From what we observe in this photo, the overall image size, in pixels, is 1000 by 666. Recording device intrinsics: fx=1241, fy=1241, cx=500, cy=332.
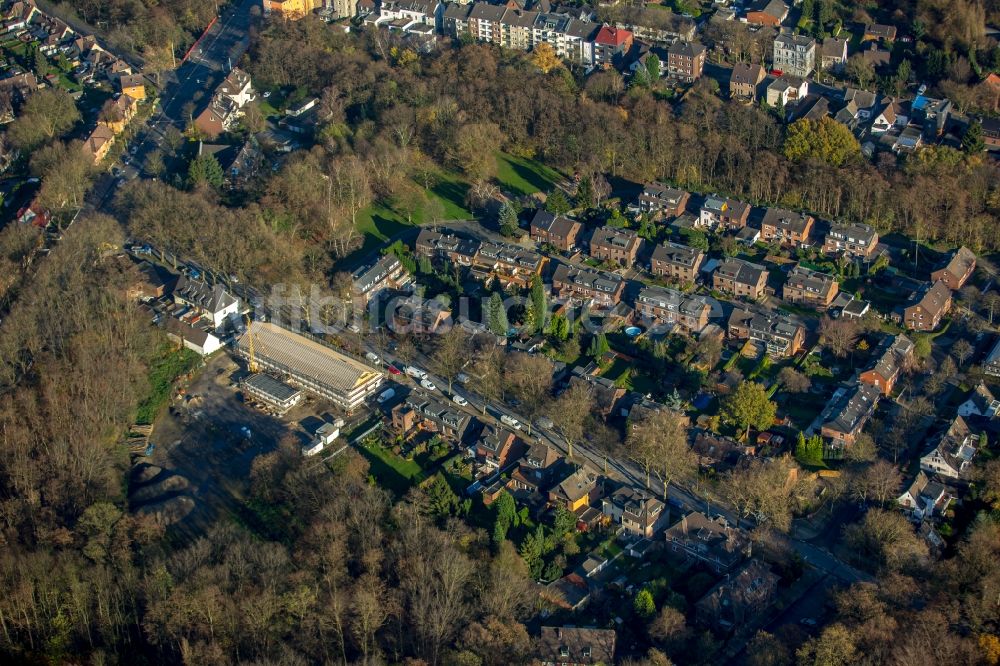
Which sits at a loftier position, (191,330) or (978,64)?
(978,64)

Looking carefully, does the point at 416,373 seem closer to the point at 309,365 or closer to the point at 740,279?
the point at 309,365

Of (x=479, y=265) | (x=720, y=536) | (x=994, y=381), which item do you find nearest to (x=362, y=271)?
(x=479, y=265)

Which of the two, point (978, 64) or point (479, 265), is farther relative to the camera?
point (978, 64)

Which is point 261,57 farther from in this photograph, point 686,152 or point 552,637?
point 552,637

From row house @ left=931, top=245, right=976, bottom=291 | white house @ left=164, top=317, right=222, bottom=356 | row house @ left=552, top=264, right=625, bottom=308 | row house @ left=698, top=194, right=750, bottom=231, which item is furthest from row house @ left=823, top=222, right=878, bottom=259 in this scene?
white house @ left=164, top=317, right=222, bottom=356

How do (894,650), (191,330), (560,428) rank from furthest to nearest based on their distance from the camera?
(191,330) → (560,428) → (894,650)

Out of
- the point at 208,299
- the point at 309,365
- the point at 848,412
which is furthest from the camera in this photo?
the point at 208,299

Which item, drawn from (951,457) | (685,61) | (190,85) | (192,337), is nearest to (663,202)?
(685,61)

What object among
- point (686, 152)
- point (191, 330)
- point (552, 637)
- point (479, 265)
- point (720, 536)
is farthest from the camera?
point (686, 152)
